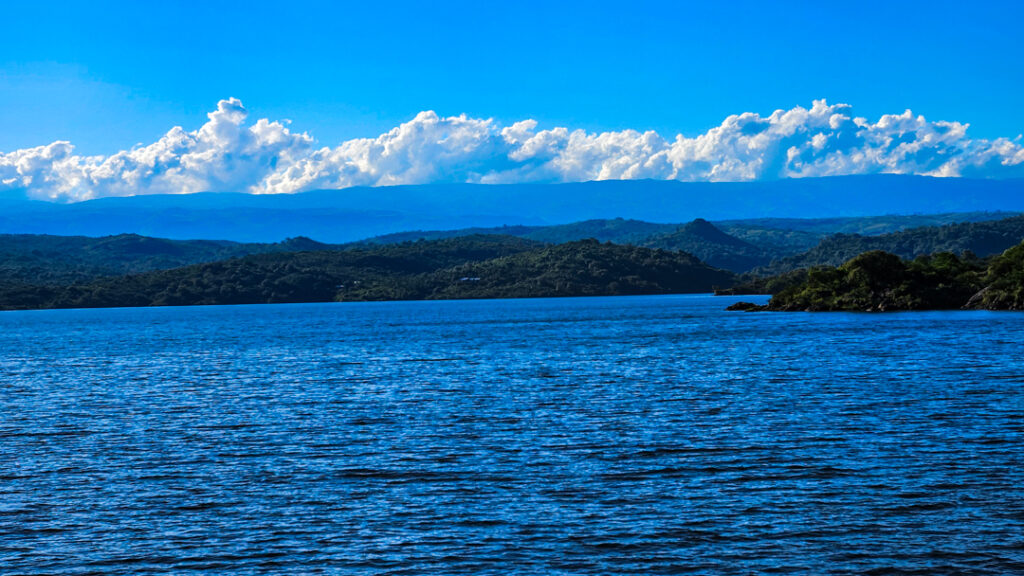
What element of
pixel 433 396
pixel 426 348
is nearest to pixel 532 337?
pixel 426 348

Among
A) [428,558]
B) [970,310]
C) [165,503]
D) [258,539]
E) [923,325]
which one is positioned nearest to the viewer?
[428,558]

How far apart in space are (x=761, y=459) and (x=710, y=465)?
2131 millimetres

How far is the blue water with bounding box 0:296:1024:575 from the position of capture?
84.3ft

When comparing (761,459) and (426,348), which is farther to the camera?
(426,348)

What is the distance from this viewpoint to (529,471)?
3559 cm

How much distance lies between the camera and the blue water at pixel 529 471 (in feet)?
84.3

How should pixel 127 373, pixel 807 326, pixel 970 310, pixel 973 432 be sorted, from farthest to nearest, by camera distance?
1. pixel 970 310
2. pixel 807 326
3. pixel 127 373
4. pixel 973 432

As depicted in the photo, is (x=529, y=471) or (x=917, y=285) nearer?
(x=529, y=471)

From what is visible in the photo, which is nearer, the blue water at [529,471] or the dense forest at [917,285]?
the blue water at [529,471]

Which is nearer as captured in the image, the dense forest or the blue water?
the blue water

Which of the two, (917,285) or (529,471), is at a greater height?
(529,471)

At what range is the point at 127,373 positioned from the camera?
85062mm

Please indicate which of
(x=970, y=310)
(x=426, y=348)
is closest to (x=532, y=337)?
(x=426, y=348)

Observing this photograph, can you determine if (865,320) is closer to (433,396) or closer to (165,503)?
(433,396)
